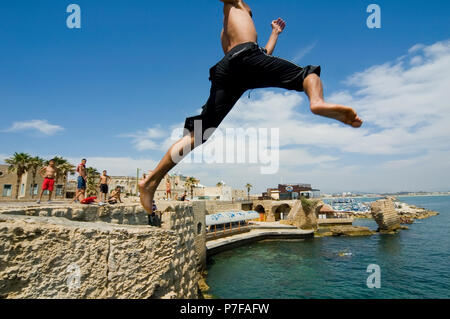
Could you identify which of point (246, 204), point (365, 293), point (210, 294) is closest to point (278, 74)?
point (210, 294)

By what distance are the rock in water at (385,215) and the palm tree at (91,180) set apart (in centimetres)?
4917

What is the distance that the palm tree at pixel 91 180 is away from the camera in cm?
3784

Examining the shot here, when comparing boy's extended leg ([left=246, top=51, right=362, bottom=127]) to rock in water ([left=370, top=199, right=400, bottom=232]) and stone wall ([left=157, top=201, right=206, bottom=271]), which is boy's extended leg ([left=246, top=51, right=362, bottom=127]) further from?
rock in water ([left=370, top=199, right=400, bottom=232])

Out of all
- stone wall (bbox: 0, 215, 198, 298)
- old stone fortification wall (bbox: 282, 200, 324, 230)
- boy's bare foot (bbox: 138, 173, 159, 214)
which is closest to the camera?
stone wall (bbox: 0, 215, 198, 298)

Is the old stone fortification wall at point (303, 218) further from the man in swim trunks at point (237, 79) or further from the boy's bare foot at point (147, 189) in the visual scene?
the man in swim trunks at point (237, 79)

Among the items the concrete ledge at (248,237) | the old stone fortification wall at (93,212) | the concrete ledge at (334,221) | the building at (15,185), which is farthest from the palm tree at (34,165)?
the concrete ledge at (334,221)

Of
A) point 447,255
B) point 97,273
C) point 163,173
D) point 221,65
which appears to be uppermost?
point 221,65

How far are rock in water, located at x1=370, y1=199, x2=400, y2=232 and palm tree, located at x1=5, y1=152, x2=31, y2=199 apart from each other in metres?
54.7

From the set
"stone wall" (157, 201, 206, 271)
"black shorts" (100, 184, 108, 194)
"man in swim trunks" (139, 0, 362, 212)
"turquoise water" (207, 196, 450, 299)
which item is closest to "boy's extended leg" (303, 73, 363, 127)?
"man in swim trunks" (139, 0, 362, 212)

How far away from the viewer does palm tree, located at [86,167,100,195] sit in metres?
37.8

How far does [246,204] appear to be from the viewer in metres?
47.3

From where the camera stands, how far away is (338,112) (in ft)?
5.66

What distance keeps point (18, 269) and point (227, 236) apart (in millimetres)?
29442
